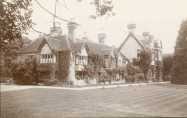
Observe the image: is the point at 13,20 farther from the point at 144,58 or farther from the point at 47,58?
the point at 144,58

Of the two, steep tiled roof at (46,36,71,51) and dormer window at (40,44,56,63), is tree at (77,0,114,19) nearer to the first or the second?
steep tiled roof at (46,36,71,51)

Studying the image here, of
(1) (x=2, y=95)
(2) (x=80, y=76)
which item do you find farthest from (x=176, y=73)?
(2) (x=80, y=76)

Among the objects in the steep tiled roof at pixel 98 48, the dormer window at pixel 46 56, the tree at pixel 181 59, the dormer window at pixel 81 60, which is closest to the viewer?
the tree at pixel 181 59

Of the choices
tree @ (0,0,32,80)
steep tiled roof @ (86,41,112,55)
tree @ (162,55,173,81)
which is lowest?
tree @ (162,55,173,81)

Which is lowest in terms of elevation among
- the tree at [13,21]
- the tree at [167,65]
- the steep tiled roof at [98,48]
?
the tree at [167,65]

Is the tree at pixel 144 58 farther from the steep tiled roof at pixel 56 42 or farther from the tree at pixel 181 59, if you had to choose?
the tree at pixel 181 59

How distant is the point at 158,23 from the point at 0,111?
369 cm

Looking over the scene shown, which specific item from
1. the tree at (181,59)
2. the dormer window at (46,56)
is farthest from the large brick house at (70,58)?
the tree at (181,59)

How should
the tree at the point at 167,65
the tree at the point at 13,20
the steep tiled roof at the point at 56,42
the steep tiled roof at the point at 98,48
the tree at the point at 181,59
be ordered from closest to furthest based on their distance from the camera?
the tree at the point at 13,20 → the tree at the point at 181,59 → the tree at the point at 167,65 → the steep tiled roof at the point at 56,42 → the steep tiled roof at the point at 98,48

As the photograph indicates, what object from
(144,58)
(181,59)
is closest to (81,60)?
(144,58)

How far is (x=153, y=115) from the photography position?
545cm

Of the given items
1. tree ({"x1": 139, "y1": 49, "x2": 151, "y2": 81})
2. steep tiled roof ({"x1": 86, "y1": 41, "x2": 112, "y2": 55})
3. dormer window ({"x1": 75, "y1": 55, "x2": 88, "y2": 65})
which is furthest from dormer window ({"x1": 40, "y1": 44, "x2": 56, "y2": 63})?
tree ({"x1": 139, "y1": 49, "x2": 151, "y2": 81})

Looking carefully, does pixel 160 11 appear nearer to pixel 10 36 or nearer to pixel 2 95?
pixel 10 36

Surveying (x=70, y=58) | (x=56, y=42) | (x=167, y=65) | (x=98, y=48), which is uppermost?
(x=98, y=48)
